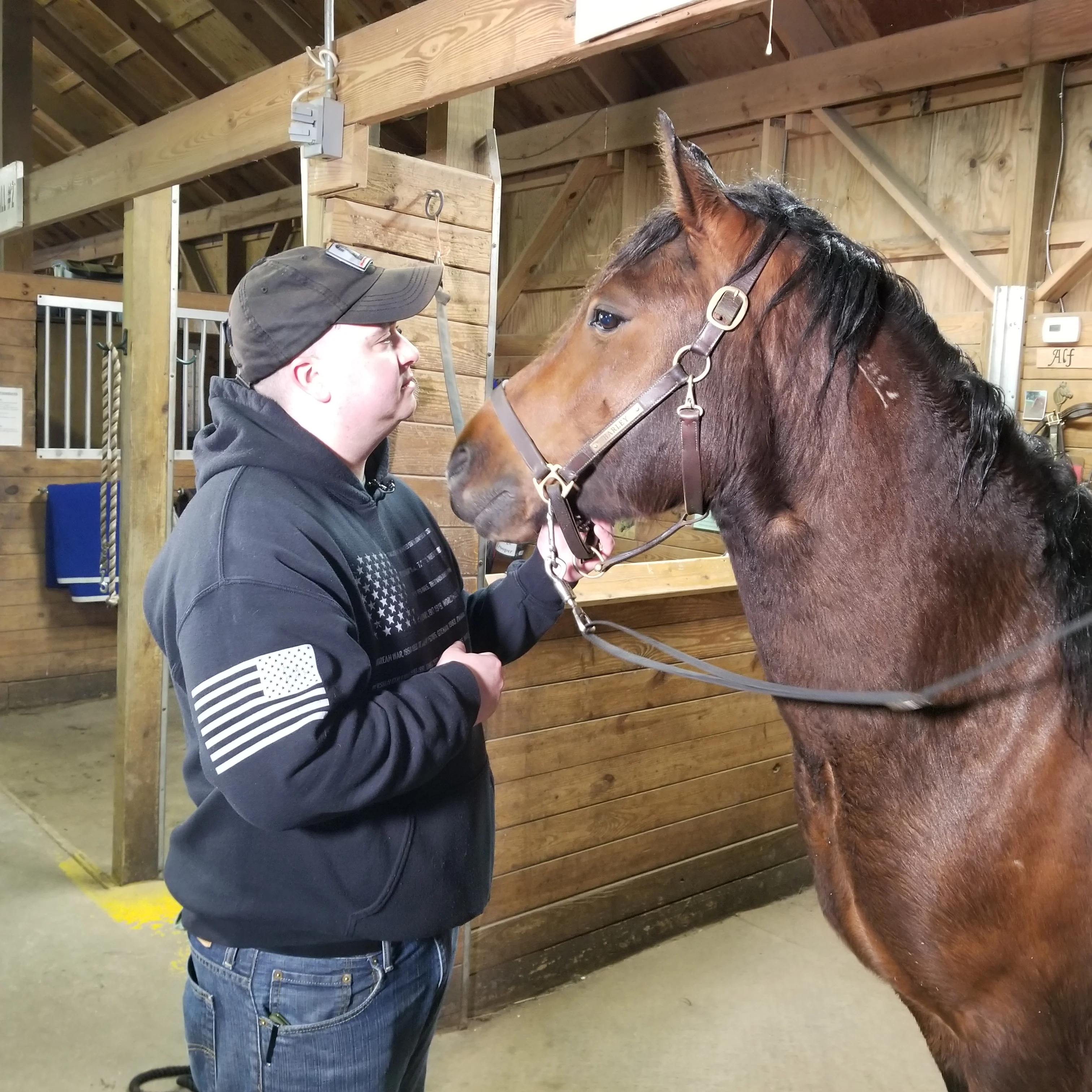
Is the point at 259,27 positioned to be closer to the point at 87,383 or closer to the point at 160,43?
the point at 160,43

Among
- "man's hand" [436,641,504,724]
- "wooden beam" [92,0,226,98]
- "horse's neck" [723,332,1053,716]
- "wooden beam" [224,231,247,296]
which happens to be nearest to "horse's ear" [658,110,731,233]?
"horse's neck" [723,332,1053,716]

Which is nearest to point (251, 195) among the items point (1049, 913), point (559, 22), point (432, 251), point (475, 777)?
point (432, 251)

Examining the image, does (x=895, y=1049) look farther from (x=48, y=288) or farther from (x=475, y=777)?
(x=48, y=288)

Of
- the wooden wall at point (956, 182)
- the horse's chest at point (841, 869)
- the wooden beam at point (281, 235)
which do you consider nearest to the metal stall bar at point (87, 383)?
the wooden beam at point (281, 235)

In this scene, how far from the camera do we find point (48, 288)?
467 centimetres

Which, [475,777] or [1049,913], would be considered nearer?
[1049,913]

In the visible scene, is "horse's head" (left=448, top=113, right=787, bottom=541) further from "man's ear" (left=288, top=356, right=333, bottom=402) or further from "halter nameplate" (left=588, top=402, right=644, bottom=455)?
"man's ear" (left=288, top=356, right=333, bottom=402)

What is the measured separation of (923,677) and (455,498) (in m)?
0.66

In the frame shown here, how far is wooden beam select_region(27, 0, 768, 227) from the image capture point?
60.3 inches

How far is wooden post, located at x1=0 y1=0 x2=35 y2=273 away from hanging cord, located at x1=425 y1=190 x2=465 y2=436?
3017 mm

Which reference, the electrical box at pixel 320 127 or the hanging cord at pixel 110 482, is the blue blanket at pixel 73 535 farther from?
the electrical box at pixel 320 127

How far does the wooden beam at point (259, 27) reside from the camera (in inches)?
194

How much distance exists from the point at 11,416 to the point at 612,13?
4323 mm

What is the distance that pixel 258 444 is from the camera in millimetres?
1205
